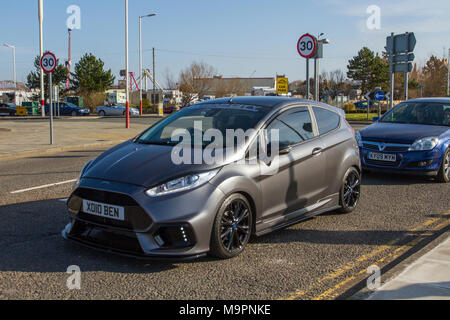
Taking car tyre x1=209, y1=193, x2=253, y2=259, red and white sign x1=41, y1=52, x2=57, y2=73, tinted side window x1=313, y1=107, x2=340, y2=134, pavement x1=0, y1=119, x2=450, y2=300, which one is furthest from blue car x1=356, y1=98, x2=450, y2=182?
red and white sign x1=41, y1=52, x2=57, y2=73

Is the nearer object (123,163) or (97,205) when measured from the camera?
(97,205)

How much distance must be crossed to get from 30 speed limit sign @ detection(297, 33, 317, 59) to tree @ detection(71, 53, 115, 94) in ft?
194

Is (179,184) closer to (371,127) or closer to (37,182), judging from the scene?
(37,182)

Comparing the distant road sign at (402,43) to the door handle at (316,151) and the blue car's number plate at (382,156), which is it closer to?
the blue car's number plate at (382,156)

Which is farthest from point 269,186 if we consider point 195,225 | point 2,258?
point 2,258

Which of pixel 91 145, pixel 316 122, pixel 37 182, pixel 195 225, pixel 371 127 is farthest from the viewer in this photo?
pixel 91 145

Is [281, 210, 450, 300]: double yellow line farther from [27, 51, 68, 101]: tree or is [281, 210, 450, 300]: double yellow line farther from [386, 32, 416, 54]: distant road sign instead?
[27, 51, 68, 101]: tree

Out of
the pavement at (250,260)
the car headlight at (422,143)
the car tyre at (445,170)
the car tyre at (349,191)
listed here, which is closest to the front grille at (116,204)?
the pavement at (250,260)

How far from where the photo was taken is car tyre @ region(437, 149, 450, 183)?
8.94m

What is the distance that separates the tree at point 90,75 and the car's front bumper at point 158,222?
2586 inches

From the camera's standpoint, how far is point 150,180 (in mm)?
4316

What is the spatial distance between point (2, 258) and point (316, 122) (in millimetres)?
3839

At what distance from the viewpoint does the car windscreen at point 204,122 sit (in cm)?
526
